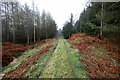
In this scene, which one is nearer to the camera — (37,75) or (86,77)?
(86,77)

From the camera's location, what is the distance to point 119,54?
421 cm

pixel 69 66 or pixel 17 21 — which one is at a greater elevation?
Result: pixel 17 21

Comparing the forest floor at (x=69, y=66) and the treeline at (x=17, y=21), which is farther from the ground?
the treeline at (x=17, y=21)

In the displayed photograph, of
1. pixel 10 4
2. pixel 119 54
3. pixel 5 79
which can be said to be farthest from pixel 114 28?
pixel 10 4

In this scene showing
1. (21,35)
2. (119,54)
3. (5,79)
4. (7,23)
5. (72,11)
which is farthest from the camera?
(72,11)

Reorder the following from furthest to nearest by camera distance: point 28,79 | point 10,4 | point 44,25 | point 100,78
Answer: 1. point 44,25
2. point 10,4
3. point 28,79
4. point 100,78

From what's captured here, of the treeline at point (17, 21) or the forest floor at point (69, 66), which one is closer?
the forest floor at point (69, 66)

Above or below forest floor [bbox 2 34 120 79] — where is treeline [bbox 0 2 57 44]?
above

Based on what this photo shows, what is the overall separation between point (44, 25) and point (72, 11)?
40.4 feet

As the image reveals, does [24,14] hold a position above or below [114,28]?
above

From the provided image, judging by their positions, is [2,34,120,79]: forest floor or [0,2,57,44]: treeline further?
[0,2,57,44]: treeline

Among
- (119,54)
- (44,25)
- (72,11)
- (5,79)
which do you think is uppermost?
(72,11)

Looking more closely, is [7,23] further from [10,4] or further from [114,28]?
[114,28]

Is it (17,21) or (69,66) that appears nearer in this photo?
(69,66)
